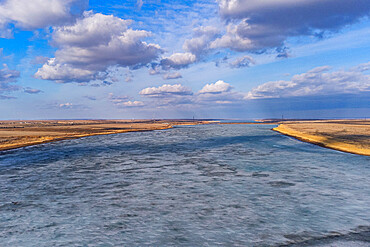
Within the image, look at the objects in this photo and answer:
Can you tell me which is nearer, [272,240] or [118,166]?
[272,240]

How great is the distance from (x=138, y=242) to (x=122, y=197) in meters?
6.59

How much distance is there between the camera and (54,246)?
9906 mm

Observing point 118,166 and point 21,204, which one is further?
point 118,166

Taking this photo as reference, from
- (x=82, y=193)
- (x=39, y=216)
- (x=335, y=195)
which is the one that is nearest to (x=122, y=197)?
(x=82, y=193)

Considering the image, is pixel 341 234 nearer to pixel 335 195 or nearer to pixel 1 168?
pixel 335 195

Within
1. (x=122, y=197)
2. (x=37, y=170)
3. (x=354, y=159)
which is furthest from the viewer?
(x=354, y=159)

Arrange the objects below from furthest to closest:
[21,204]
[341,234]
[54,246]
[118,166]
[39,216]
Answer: [118,166] < [21,204] < [39,216] < [341,234] < [54,246]

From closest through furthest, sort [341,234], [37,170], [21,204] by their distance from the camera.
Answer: [341,234] → [21,204] → [37,170]

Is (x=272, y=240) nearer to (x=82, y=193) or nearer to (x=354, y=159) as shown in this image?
(x=82, y=193)

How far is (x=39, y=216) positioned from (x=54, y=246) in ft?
13.4

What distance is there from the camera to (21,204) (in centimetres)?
1492

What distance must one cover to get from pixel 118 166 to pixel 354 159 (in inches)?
1170

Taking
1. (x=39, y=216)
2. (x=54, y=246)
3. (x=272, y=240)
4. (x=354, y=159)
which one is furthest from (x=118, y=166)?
(x=354, y=159)

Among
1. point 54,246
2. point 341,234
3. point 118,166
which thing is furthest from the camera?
point 118,166
